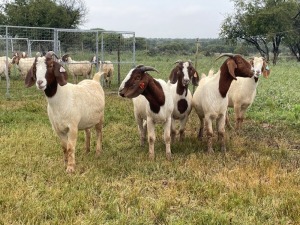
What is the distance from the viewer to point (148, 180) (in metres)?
5.87

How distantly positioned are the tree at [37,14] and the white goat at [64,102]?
32979mm

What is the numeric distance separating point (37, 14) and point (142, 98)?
33.7m

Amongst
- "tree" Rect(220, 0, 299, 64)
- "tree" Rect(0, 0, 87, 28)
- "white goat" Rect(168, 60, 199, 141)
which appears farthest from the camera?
"tree" Rect(220, 0, 299, 64)

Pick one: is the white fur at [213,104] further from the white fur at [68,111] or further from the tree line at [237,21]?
the tree line at [237,21]

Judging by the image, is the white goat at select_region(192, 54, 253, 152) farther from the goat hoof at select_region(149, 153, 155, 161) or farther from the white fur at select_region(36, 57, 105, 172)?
the white fur at select_region(36, 57, 105, 172)

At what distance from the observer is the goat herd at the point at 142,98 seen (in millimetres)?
6065

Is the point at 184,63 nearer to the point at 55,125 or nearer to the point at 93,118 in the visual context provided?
the point at 93,118

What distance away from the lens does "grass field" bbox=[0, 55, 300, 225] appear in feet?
14.9

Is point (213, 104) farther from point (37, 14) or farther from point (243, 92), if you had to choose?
point (37, 14)

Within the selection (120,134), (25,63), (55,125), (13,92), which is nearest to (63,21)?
(25,63)

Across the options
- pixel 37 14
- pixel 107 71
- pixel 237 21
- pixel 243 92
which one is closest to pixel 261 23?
pixel 237 21

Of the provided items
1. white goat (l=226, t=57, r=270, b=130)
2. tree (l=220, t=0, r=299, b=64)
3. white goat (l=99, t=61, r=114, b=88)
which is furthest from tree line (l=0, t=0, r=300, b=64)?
white goat (l=226, t=57, r=270, b=130)

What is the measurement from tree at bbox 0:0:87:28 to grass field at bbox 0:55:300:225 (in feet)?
99.6

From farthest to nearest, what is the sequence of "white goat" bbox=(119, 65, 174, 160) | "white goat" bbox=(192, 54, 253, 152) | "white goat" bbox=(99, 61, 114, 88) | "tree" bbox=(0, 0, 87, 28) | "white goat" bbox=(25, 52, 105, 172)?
"tree" bbox=(0, 0, 87, 28)
"white goat" bbox=(99, 61, 114, 88)
"white goat" bbox=(192, 54, 253, 152)
"white goat" bbox=(119, 65, 174, 160)
"white goat" bbox=(25, 52, 105, 172)
